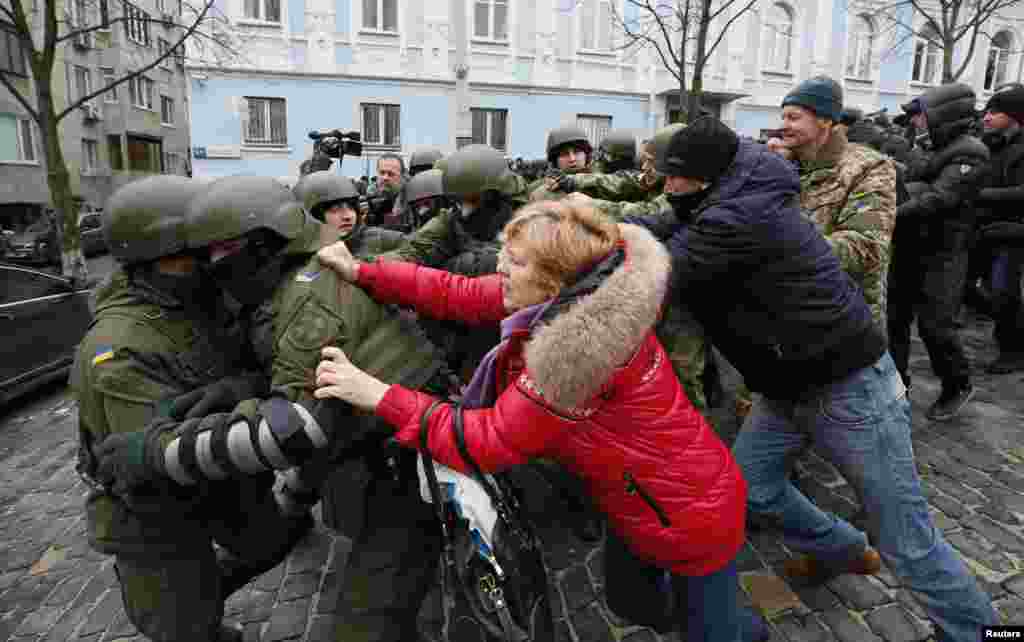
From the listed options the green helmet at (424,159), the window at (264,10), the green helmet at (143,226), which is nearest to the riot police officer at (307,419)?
the green helmet at (143,226)

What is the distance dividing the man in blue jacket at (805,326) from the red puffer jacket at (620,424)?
41 centimetres

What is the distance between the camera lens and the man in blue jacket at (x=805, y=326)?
2023 mm

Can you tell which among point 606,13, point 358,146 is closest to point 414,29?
point 606,13

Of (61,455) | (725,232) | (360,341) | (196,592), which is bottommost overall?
(61,455)

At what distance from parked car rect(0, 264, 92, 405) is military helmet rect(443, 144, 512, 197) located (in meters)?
4.39

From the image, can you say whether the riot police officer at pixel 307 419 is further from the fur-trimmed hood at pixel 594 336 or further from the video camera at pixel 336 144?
the video camera at pixel 336 144

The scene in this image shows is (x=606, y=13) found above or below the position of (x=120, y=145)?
above

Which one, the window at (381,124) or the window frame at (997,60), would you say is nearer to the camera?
the window at (381,124)

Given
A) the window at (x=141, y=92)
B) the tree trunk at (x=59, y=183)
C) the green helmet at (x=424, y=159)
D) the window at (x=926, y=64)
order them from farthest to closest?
the window at (x=141, y=92) < the window at (x=926, y=64) < the tree trunk at (x=59, y=183) < the green helmet at (x=424, y=159)

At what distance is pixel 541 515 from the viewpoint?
3609 mm

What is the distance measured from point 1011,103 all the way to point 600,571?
480cm

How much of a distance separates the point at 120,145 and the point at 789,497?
1500 inches

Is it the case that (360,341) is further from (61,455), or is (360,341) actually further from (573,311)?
(61,455)

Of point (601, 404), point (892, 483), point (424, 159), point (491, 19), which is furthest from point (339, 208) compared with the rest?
point (491, 19)
